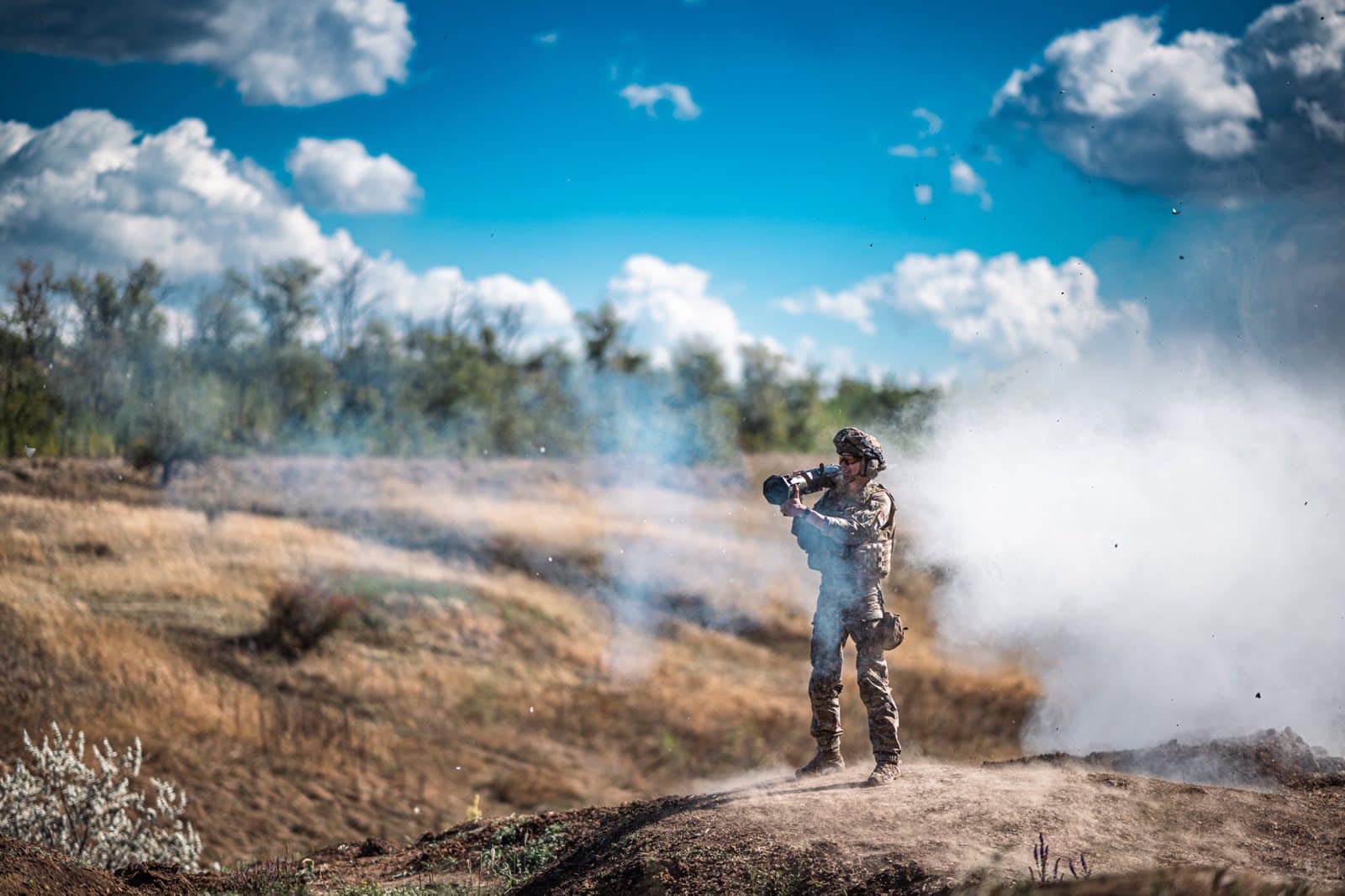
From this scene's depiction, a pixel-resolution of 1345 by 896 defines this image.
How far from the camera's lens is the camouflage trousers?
915 cm

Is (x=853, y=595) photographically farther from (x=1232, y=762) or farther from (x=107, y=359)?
(x=107, y=359)

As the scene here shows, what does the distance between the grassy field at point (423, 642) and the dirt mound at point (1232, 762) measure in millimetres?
6243

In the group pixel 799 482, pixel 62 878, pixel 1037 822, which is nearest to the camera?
pixel 1037 822

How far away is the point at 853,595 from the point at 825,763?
5.09ft

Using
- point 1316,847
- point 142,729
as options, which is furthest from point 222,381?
point 1316,847

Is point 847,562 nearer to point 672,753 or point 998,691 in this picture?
point 672,753

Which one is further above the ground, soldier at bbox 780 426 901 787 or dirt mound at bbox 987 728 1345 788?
soldier at bbox 780 426 901 787

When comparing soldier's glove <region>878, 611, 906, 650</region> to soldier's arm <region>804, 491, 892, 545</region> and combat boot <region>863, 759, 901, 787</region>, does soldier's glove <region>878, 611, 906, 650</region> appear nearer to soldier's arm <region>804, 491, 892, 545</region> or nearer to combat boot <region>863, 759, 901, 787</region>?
soldier's arm <region>804, 491, 892, 545</region>

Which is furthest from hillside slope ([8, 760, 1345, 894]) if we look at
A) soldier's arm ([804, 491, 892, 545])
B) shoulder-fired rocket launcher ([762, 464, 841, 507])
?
shoulder-fired rocket launcher ([762, 464, 841, 507])

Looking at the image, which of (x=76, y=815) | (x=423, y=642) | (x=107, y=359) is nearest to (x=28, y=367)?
(x=107, y=359)

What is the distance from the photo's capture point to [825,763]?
9.61 m

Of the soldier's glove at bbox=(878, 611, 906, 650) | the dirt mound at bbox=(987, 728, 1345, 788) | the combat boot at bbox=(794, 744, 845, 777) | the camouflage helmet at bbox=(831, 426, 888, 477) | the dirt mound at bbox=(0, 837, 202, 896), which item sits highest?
the camouflage helmet at bbox=(831, 426, 888, 477)

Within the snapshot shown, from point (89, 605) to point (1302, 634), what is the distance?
69.2ft

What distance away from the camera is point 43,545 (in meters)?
23.0
